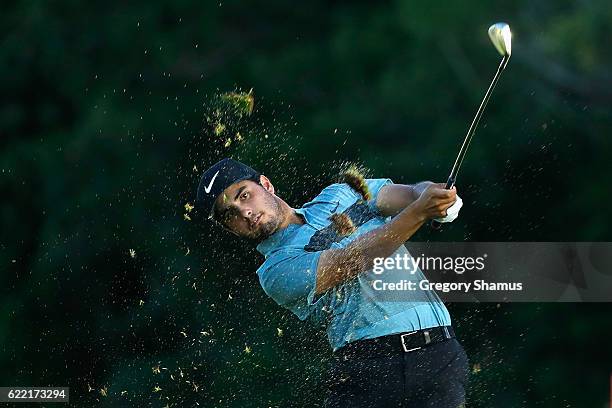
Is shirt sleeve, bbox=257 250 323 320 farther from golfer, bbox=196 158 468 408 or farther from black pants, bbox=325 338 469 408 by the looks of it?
black pants, bbox=325 338 469 408

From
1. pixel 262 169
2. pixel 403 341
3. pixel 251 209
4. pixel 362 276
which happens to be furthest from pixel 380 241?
pixel 262 169

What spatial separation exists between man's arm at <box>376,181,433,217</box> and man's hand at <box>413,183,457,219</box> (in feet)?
0.44

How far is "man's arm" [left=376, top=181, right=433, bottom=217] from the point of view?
3.36 meters

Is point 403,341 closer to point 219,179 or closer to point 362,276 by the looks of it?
point 362,276

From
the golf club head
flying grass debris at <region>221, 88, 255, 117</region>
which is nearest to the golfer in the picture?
the golf club head

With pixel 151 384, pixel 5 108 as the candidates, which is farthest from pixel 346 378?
pixel 5 108

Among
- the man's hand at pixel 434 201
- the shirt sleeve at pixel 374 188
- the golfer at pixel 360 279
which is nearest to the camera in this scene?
the man's hand at pixel 434 201

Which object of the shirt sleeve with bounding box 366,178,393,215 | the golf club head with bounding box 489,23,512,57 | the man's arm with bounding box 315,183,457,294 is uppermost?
the golf club head with bounding box 489,23,512,57

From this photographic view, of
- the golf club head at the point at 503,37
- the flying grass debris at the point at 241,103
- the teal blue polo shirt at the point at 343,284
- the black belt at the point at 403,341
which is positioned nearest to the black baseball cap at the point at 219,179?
the teal blue polo shirt at the point at 343,284

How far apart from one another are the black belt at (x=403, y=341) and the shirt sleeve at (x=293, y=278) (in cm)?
16

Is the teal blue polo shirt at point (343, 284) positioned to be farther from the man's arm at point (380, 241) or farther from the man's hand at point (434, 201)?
the man's hand at point (434, 201)

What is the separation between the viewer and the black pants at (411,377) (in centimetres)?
331

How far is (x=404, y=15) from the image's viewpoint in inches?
283

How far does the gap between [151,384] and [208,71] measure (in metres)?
1.90
